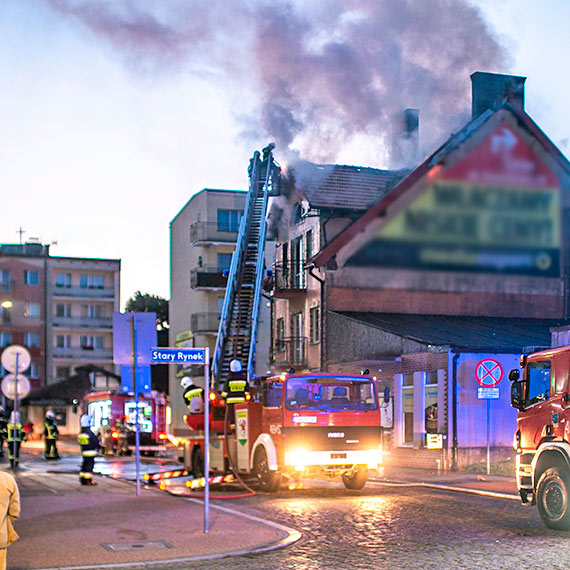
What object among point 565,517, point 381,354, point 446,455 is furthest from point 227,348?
point 565,517

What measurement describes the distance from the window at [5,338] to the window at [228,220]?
25713mm

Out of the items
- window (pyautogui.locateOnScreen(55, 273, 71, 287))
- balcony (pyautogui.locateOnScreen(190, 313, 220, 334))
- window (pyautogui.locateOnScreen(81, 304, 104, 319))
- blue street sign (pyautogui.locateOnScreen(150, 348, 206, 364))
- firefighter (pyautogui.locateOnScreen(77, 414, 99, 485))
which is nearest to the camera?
blue street sign (pyautogui.locateOnScreen(150, 348, 206, 364))

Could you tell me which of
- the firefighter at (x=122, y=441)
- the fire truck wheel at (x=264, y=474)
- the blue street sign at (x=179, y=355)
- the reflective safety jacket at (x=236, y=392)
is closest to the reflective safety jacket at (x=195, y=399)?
the reflective safety jacket at (x=236, y=392)

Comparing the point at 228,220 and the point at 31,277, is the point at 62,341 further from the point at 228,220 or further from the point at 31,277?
the point at 228,220

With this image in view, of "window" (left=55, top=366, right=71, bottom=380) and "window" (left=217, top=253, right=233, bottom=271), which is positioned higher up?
"window" (left=217, top=253, right=233, bottom=271)

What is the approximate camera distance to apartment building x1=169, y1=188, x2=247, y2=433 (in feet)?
199

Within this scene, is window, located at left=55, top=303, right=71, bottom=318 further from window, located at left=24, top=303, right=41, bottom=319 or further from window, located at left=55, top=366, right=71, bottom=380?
window, located at left=55, top=366, right=71, bottom=380

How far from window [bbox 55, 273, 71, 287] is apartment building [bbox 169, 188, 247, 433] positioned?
2073cm

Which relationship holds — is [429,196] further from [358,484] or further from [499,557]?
[499,557]

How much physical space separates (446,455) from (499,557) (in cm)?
1467

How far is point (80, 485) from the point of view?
2058 centimetres

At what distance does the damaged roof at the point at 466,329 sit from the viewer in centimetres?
2655

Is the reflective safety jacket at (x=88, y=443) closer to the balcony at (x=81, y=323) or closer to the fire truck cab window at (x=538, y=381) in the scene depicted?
the fire truck cab window at (x=538, y=381)

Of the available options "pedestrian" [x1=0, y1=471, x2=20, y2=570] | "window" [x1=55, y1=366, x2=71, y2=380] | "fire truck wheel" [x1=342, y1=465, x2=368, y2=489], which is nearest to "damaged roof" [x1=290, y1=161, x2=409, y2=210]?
"fire truck wheel" [x1=342, y1=465, x2=368, y2=489]
